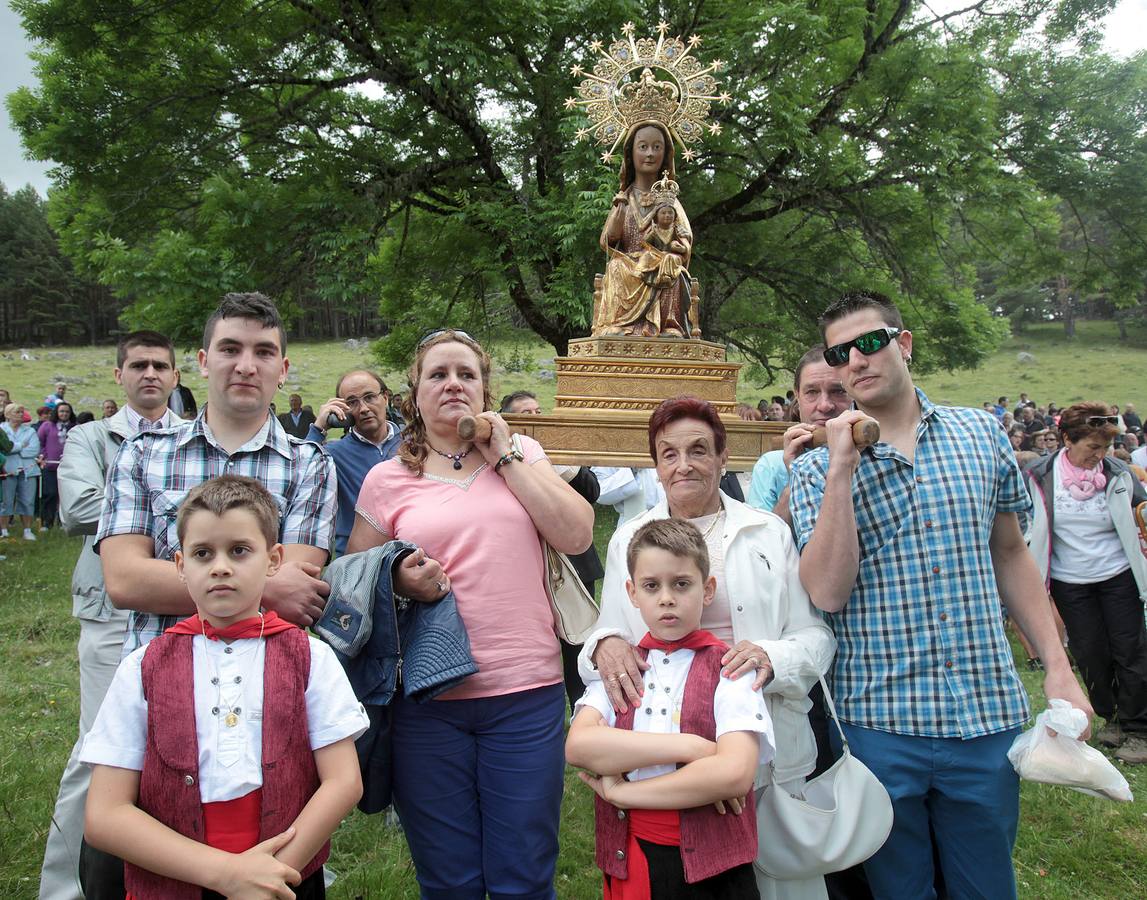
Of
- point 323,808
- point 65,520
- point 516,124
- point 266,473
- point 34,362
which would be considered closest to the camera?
point 323,808

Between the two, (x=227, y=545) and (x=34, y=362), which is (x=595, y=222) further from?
(x=34, y=362)

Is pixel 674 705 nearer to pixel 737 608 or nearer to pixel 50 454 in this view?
pixel 737 608

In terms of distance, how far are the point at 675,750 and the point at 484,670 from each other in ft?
2.23

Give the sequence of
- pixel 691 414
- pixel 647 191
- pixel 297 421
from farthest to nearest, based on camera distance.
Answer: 1. pixel 297 421
2. pixel 647 191
3. pixel 691 414

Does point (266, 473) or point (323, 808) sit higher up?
point (266, 473)

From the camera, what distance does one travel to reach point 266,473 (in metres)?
2.36

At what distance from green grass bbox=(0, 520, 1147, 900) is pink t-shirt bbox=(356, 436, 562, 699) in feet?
4.29

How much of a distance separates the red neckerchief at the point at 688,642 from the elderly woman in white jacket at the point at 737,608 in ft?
0.17

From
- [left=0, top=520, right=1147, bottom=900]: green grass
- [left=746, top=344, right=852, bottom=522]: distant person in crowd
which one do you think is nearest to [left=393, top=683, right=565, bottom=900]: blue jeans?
[left=0, top=520, right=1147, bottom=900]: green grass

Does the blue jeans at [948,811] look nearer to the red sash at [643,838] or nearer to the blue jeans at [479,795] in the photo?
the red sash at [643,838]

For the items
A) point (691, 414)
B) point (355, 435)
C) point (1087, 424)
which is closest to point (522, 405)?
point (355, 435)

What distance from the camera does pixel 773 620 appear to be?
85.4 inches

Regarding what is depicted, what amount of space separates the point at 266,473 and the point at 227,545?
510mm

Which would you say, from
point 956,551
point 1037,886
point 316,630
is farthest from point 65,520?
point 1037,886
